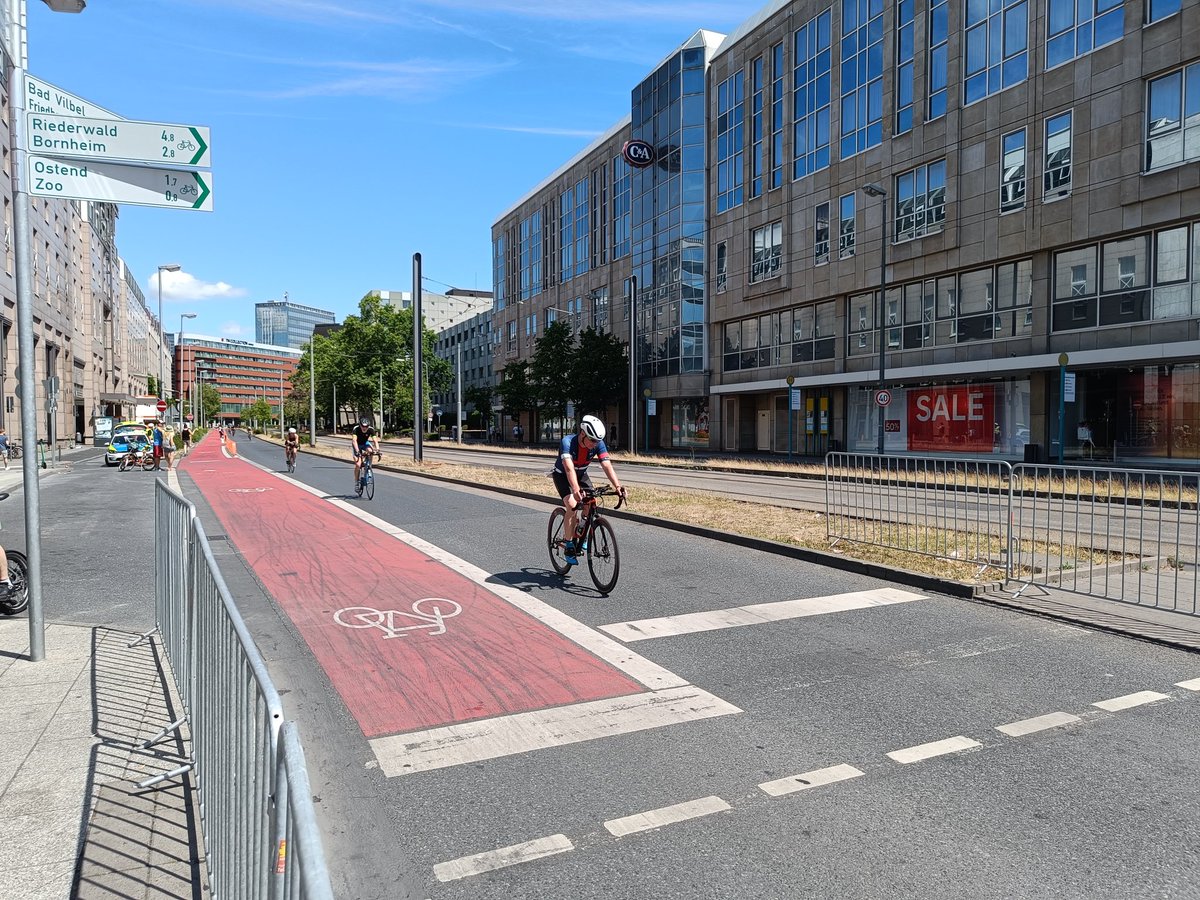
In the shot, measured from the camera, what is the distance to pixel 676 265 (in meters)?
46.8

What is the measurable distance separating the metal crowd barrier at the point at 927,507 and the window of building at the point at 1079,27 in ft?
71.4

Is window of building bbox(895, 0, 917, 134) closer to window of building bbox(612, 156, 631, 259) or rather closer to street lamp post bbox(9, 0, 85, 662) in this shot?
window of building bbox(612, 156, 631, 259)

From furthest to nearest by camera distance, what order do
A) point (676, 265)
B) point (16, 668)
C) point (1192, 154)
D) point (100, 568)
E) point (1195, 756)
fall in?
1. point (676, 265)
2. point (1192, 154)
3. point (100, 568)
4. point (16, 668)
5. point (1195, 756)

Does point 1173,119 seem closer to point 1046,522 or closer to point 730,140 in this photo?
point 1046,522

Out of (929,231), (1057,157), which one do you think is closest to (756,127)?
(929,231)

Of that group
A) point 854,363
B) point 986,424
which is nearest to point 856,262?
point 854,363

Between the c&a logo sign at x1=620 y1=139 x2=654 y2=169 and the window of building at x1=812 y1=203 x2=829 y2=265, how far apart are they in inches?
588

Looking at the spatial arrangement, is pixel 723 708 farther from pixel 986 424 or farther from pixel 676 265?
pixel 676 265

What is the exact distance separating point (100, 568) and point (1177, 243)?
26.7 meters

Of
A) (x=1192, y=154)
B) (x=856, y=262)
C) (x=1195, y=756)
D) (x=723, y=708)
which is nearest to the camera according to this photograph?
(x=1195, y=756)

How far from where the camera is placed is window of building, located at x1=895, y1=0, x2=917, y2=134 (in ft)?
104

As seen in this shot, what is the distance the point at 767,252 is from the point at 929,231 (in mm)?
10161

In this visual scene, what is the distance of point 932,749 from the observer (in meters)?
4.20

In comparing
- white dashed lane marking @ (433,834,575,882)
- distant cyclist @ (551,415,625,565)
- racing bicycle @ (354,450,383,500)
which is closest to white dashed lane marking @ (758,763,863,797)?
white dashed lane marking @ (433,834,575,882)
